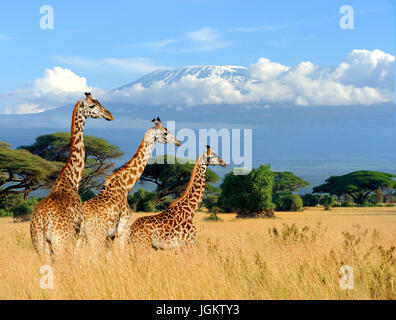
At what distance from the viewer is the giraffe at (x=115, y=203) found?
28.8 ft

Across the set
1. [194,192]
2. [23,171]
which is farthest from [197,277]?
[23,171]

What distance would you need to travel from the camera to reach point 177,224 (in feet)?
31.7

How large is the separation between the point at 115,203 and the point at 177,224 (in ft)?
4.13

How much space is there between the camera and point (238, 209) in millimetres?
33219

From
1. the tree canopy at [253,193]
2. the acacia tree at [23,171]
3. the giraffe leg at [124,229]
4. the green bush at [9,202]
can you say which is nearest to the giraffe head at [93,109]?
the giraffe leg at [124,229]

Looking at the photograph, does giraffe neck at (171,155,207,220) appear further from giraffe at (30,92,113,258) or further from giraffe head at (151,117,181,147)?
giraffe at (30,92,113,258)

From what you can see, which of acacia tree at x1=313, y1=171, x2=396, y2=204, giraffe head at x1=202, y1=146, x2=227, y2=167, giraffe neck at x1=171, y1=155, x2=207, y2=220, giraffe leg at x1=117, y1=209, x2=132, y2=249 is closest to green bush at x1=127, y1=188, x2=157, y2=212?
giraffe neck at x1=171, y1=155, x2=207, y2=220

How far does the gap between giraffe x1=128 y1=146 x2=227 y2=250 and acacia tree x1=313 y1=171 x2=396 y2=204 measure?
55.8 m

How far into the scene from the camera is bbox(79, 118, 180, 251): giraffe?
879 centimetres
